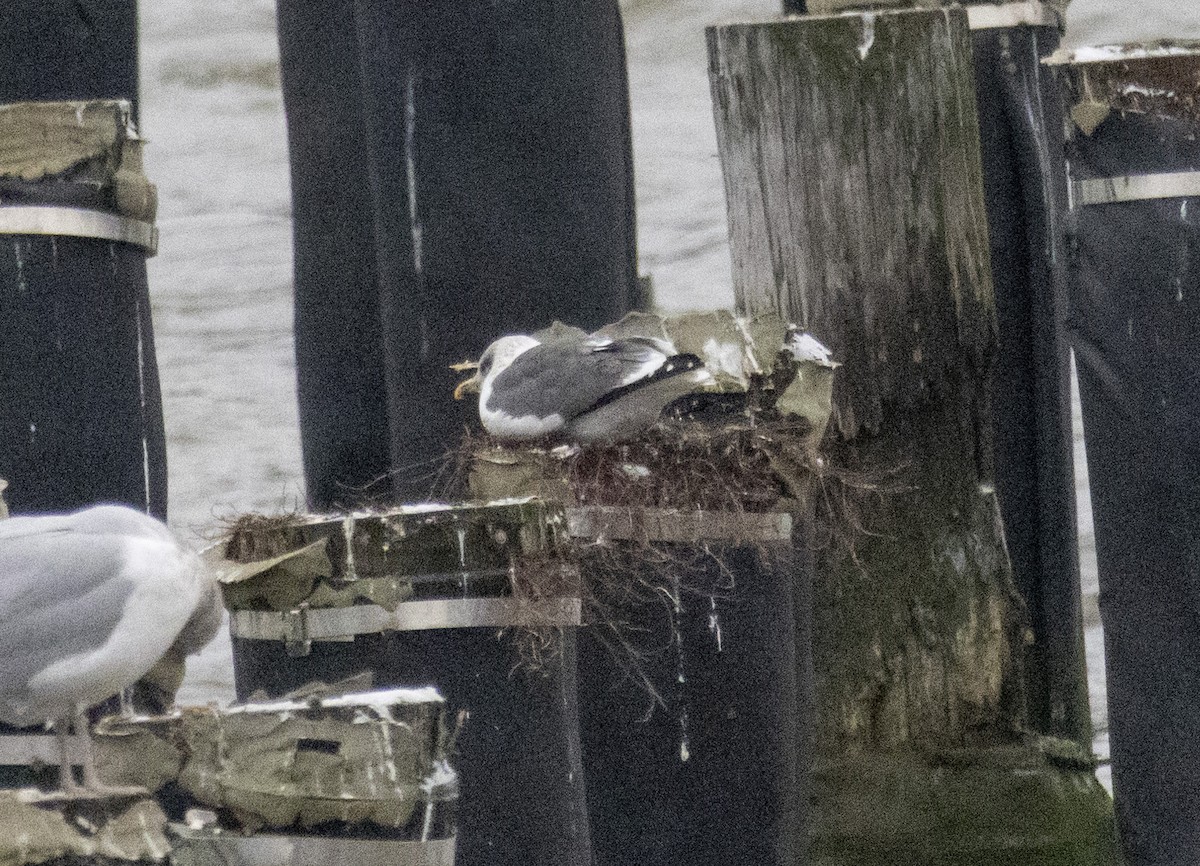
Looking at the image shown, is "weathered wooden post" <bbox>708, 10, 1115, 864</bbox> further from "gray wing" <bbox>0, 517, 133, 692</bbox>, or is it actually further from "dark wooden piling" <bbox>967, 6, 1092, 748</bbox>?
"gray wing" <bbox>0, 517, 133, 692</bbox>

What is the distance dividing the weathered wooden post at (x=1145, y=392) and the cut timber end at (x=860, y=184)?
0.46 m

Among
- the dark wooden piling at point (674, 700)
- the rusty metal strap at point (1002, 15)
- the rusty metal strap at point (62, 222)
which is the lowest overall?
the dark wooden piling at point (674, 700)

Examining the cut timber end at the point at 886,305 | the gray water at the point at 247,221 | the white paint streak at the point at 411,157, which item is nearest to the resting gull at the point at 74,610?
the white paint streak at the point at 411,157

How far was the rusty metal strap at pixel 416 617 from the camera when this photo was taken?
375 centimetres

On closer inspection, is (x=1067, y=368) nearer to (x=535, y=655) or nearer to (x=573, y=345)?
(x=573, y=345)

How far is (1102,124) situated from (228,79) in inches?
382

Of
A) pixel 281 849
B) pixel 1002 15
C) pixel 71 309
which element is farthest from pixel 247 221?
pixel 281 849

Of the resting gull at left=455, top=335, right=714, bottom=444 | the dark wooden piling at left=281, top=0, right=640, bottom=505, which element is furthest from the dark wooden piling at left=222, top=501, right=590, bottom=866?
the dark wooden piling at left=281, top=0, right=640, bottom=505

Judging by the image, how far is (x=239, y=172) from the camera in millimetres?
13148

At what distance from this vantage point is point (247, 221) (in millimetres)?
12773

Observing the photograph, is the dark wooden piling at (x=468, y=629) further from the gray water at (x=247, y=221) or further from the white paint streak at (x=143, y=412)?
the gray water at (x=247, y=221)

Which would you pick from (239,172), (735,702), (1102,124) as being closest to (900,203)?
(1102,124)

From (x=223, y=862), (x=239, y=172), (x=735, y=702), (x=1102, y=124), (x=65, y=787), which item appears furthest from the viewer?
(x=239, y=172)

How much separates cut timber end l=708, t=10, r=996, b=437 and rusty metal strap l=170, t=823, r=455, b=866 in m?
2.41
